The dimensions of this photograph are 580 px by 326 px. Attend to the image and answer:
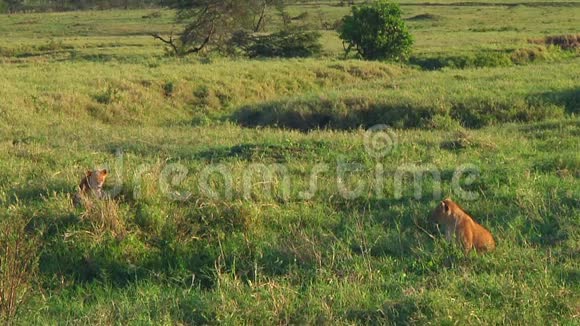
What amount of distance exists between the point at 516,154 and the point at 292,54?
21.9 metres

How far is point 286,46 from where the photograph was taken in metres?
29.7

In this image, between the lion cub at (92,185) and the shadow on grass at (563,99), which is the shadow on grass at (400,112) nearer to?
the shadow on grass at (563,99)

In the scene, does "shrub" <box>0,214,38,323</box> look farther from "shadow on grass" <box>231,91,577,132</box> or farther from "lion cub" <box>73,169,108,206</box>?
"shadow on grass" <box>231,91,577,132</box>

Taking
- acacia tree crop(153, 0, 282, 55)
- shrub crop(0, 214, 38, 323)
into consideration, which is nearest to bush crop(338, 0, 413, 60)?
acacia tree crop(153, 0, 282, 55)

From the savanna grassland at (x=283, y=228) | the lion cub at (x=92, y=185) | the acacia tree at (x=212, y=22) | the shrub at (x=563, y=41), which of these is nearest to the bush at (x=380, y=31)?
the acacia tree at (x=212, y=22)

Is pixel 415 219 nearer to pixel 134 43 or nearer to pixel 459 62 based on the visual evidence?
pixel 459 62

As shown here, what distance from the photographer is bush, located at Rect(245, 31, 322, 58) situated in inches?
1166

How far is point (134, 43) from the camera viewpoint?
36.3m

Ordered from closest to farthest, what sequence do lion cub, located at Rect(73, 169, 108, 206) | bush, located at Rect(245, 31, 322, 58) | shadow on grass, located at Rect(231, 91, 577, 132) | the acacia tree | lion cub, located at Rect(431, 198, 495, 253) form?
lion cub, located at Rect(431, 198, 495, 253)
lion cub, located at Rect(73, 169, 108, 206)
shadow on grass, located at Rect(231, 91, 577, 132)
bush, located at Rect(245, 31, 322, 58)
the acacia tree

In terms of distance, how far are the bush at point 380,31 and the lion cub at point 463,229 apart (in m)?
22.3

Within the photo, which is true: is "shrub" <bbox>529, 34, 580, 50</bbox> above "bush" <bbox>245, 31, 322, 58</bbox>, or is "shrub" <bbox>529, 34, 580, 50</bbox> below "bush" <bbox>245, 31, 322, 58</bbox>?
below

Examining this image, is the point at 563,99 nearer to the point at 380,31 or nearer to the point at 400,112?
the point at 400,112

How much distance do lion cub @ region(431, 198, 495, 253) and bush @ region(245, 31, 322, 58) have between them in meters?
24.6

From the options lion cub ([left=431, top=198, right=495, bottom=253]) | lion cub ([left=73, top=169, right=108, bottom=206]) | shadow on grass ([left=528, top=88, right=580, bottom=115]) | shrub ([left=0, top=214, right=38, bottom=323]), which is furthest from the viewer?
shadow on grass ([left=528, top=88, right=580, bottom=115])
